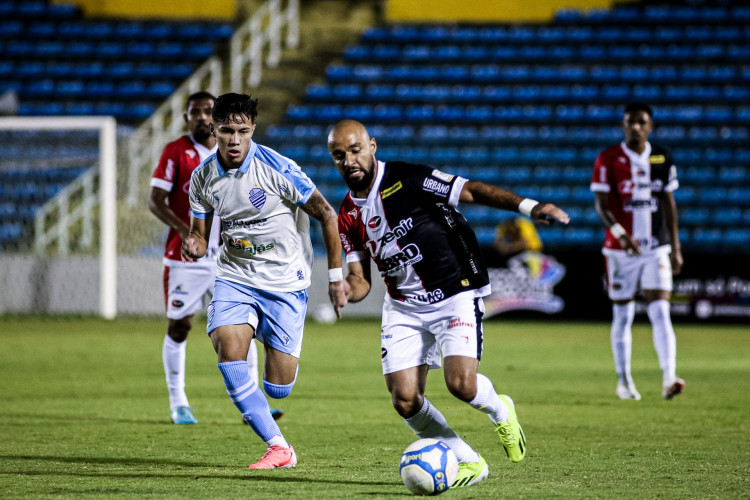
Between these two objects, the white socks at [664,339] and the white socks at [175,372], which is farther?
the white socks at [664,339]

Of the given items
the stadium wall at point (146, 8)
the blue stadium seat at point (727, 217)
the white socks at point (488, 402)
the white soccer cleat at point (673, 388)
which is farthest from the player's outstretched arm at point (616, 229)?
the stadium wall at point (146, 8)

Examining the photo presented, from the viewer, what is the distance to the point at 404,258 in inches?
218

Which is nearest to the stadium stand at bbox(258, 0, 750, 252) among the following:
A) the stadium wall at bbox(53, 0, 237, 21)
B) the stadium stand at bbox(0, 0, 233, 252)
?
the stadium stand at bbox(0, 0, 233, 252)

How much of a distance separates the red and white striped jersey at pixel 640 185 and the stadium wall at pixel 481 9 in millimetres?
18072

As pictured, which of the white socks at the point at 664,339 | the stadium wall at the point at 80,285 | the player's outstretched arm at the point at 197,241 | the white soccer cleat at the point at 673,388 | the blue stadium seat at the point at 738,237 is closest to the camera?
the player's outstretched arm at the point at 197,241

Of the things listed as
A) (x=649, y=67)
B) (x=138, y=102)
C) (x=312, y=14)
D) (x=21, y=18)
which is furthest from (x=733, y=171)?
(x=21, y=18)

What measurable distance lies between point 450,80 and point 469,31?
2.00m

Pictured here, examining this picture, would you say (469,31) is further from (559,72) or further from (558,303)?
(558,303)

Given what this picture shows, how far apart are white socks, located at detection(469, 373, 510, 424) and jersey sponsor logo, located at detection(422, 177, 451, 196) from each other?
0.90 meters

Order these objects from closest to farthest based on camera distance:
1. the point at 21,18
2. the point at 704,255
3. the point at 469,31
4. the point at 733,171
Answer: the point at 704,255
the point at 733,171
the point at 469,31
the point at 21,18

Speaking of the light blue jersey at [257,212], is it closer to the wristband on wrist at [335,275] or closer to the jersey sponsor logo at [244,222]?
the jersey sponsor logo at [244,222]

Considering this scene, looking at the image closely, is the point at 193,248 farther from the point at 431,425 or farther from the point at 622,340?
the point at 622,340

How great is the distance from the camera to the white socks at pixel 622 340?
30.0 ft

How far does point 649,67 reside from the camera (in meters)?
23.7
